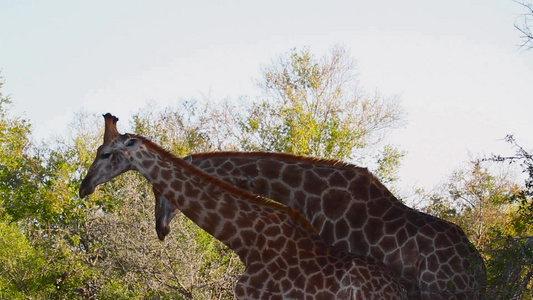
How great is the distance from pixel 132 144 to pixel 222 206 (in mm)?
1103

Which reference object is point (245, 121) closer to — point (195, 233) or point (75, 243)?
point (75, 243)

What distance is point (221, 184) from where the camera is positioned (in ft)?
28.3

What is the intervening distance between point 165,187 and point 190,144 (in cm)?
1911

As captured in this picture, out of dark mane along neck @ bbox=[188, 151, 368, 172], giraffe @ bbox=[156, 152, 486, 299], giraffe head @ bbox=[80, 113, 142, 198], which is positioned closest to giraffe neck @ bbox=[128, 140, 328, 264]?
giraffe head @ bbox=[80, 113, 142, 198]

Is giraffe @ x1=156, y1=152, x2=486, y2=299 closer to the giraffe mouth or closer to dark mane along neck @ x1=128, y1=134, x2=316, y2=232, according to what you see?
dark mane along neck @ x1=128, y1=134, x2=316, y2=232

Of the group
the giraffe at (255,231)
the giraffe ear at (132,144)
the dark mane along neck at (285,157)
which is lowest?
the giraffe at (255,231)

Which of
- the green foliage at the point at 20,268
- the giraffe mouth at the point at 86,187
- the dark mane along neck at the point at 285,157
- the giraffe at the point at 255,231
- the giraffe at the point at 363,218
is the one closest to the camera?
the giraffe at the point at 255,231

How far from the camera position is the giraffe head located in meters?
8.55

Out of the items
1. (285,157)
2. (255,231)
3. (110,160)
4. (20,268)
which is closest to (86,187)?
(110,160)

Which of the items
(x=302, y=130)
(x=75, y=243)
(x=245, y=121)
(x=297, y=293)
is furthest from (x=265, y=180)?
(x=245, y=121)

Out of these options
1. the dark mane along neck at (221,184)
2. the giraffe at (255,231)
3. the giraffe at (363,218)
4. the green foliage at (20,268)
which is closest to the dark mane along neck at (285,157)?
the giraffe at (363,218)

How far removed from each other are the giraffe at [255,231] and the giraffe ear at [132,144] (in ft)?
0.03

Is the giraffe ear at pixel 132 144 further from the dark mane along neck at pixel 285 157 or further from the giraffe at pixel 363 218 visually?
the dark mane along neck at pixel 285 157

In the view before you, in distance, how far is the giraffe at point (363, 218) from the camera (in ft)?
29.4
